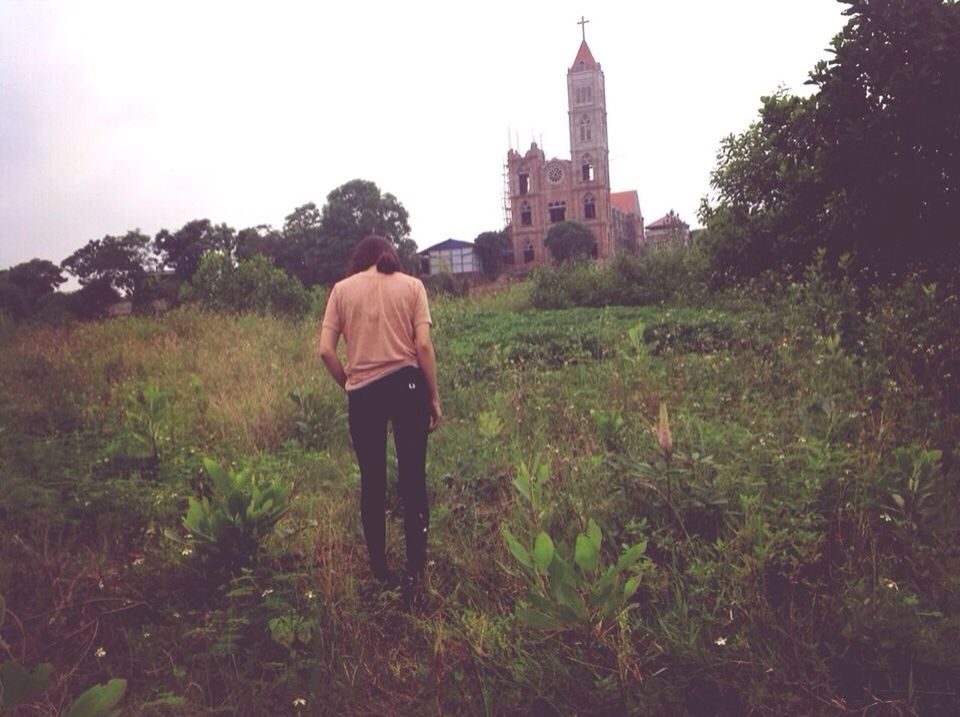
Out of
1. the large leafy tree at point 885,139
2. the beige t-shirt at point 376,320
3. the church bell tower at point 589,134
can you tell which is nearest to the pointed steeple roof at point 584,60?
the church bell tower at point 589,134

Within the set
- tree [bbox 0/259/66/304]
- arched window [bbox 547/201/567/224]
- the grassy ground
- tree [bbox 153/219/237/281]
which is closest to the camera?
the grassy ground

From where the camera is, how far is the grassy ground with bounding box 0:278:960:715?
290 cm

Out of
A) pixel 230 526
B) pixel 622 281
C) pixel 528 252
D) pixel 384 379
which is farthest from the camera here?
pixel 528 252

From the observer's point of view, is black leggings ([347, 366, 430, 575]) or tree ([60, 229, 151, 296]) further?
tree ([60, 229, 151, 296])

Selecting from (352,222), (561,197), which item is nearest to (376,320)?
(352,222)

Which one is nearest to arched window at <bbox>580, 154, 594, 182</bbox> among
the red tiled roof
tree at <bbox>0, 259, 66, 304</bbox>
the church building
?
the church building

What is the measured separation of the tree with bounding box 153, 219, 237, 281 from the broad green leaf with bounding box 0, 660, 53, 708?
1675 centimetres

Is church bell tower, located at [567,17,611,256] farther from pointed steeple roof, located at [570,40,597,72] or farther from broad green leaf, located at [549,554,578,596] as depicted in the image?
broad green leaf, located at [549,554,578,596]

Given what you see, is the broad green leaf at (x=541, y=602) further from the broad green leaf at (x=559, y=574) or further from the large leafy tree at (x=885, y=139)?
the large leafy tree at (x=885, y=139)

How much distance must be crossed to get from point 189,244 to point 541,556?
93.7ft

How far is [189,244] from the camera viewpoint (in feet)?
93.1

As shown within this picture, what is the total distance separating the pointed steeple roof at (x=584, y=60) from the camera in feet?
292

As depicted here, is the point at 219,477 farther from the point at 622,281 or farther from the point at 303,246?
the point at 303,246

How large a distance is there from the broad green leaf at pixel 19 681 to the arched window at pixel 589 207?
7860 cm
